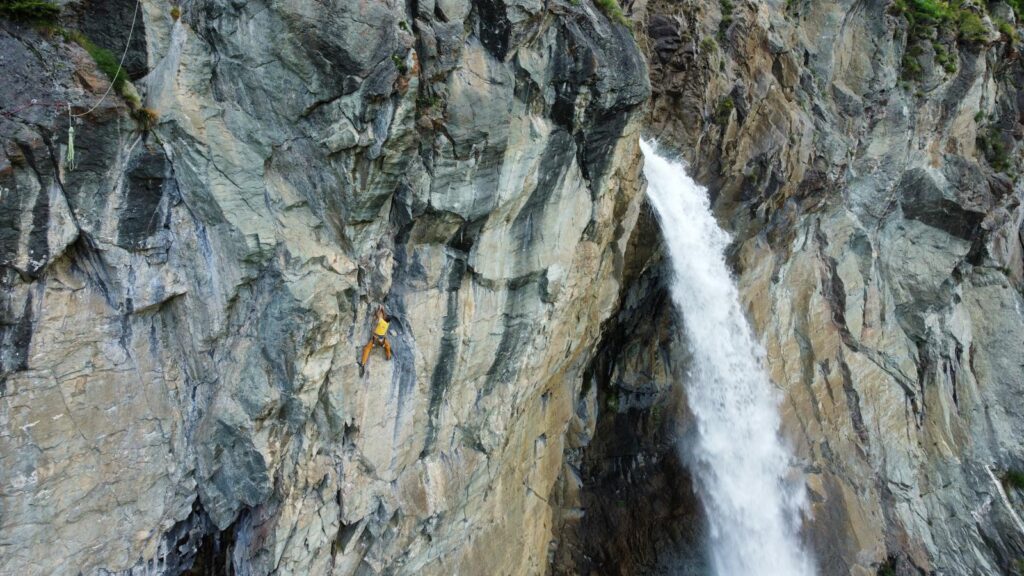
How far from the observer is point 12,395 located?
8.02 meters

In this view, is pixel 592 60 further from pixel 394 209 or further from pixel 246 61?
pixel 246 61

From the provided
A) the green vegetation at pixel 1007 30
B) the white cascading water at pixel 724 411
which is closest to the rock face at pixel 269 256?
the white cascading water at pixel 724 411

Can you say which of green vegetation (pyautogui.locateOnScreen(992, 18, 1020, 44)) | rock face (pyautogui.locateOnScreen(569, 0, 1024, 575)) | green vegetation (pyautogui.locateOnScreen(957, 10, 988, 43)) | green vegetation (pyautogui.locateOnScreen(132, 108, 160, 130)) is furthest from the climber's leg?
green vegetation (pyautogui.locateOnScreen(992, 18, 1020, 44))

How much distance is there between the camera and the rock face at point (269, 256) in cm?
827

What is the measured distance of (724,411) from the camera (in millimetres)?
16969

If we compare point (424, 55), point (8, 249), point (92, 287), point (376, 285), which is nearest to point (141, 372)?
point (92, 287)

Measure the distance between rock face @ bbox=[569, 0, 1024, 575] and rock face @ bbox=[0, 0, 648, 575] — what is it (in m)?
6.74

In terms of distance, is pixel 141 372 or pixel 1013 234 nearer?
pixel 141 372

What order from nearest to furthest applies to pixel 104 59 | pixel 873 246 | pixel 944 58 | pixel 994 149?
pixel 104 59 < pixel 873 246 < pixel 944 58 < pixel 994 149

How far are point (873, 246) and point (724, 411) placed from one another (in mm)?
9452

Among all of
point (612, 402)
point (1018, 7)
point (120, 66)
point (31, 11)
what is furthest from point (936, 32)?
point (31, 11)

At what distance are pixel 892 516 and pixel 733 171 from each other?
40.4ft

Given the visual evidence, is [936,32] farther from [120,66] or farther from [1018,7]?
[120,66]

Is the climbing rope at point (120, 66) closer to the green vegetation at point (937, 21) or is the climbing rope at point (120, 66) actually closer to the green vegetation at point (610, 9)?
the green vegetation at point (610, 9)
